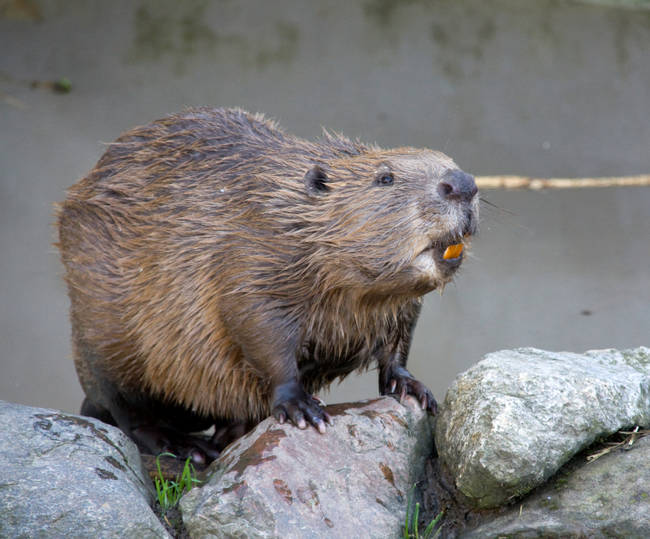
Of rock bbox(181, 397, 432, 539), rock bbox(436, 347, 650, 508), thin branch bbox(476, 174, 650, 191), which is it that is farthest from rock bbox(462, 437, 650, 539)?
thin branch bbox(476, 174, 650, 191)

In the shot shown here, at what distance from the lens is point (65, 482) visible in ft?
8.26

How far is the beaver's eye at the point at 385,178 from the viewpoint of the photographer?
2871 mm

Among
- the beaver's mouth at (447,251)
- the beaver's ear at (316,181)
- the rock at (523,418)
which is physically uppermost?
the beaver's ear at (316,181)

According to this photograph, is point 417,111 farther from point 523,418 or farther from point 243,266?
point 523,418

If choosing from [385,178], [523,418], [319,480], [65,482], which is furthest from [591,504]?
[65,482]

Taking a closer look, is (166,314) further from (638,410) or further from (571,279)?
(571,279)

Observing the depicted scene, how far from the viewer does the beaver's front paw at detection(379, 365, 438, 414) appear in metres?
3.12

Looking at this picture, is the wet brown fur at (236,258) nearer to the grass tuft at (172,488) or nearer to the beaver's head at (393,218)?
the beaver's head at (393,218)

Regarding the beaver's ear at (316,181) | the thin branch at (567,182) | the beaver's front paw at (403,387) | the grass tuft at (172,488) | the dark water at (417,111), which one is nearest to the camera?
the grass tuft at (172,488)

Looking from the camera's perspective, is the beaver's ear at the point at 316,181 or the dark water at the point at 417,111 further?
the dark water at the point at 417,111

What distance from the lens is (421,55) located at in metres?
7.93

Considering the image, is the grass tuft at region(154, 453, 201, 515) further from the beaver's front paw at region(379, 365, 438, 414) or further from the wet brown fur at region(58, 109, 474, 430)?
the beaver's front paw at region(379, 365, 438, 414)

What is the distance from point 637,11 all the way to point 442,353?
12.8 feet

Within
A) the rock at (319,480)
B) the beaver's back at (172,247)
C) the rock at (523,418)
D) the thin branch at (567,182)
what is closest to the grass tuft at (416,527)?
the rock at (319,480)
